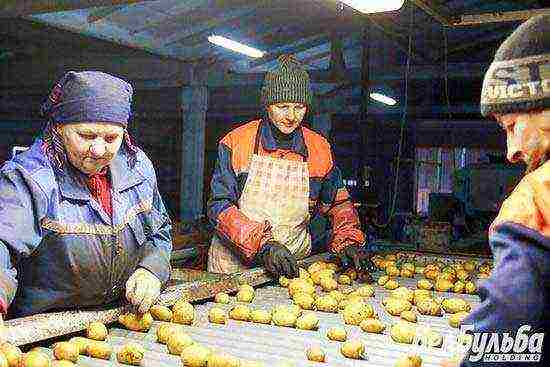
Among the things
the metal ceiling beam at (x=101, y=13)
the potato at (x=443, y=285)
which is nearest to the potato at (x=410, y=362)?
the potato at (x=443, y=285)

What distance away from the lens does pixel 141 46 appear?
31.2 feet

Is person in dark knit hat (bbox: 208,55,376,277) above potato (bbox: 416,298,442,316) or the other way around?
above

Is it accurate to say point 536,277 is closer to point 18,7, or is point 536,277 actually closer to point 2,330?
point 2,330

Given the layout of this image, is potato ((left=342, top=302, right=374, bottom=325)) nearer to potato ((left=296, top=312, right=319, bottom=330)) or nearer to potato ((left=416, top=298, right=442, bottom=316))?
potato ((left=296, top=312, right=319, bottom=330))

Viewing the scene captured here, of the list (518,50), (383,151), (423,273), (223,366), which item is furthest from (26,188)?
(383,151)

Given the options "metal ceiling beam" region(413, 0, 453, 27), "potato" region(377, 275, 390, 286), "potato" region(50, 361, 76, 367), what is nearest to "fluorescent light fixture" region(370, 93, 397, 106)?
"metal ceiling beam" region(413, 0, 453, 27)

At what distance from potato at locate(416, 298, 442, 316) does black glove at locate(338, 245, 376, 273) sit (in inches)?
34.4

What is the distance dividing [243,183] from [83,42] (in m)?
7.58

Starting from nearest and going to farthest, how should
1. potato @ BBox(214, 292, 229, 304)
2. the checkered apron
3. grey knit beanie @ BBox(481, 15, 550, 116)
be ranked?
grey knit beanie @ BBox(481, 15, 550, 116)
potato @ BBox(214, 292, 229, 304)
the checkered apron

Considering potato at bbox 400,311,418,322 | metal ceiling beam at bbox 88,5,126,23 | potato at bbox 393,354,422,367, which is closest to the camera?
potato at bbox 393,354,422,367

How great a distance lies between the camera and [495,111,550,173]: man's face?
1307 mm

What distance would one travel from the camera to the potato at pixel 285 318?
107 inches

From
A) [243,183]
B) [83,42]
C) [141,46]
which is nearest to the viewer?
[243,183]

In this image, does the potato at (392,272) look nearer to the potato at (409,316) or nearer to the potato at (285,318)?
the potato at (409,316)
